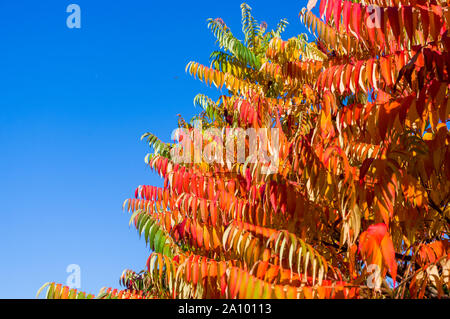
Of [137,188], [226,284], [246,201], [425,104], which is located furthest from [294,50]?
[226,284]

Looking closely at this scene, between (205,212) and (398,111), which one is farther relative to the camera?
(205,212)

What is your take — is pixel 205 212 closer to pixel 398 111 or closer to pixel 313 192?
pixel 313 192

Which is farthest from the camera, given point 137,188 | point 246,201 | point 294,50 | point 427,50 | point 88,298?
point 294,50

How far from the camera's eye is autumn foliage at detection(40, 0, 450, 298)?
289 cm

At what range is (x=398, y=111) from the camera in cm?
300

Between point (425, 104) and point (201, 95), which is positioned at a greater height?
point (201, 95)

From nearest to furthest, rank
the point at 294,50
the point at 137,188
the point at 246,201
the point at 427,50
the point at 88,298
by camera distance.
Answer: the point at 427,50
the point at 88,298
the point at 246,201
the point at 137,188
the point at 294,50

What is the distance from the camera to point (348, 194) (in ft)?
10.9

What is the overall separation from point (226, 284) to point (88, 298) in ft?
3.91

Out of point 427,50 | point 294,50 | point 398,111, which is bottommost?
point 398,111

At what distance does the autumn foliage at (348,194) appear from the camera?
2889mm
